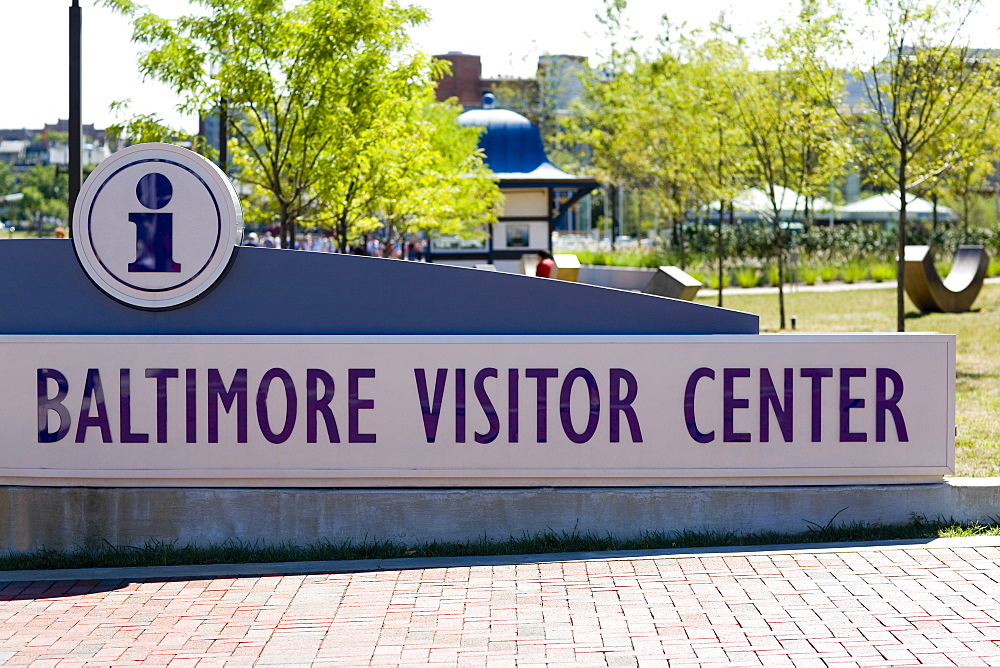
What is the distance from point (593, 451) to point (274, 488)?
6.79 ft

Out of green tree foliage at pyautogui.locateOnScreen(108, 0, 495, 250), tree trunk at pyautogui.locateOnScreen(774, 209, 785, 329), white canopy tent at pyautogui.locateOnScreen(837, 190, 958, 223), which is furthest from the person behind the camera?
white canopy tent at pyautogui.locateOnScreen(837, 190, 958, 223)

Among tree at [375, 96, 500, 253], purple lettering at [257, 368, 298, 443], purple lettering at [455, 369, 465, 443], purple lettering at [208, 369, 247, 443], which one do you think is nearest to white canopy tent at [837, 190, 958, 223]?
tree at [375, 96, 500, 253]

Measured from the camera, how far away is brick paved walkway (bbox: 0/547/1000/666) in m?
5.36

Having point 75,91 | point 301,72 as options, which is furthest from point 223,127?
point 75,91

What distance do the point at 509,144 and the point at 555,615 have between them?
3560 centimetres

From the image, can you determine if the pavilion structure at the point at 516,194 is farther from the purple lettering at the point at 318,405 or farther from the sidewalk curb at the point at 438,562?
the sidewalk curb at the point at 438,562

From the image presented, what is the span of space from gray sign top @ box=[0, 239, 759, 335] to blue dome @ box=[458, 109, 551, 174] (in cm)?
3285

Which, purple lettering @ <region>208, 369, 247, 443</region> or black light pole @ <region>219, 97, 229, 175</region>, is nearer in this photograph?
purple lettering @ <region>208, 369, 247, 443</region>

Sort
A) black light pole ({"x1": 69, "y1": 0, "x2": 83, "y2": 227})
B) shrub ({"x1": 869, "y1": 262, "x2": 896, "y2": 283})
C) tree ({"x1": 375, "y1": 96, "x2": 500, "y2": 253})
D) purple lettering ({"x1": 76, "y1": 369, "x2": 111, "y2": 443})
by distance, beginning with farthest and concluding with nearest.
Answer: shrub ({"x1": 869, "y1": 262, "x2": 896, "y2": 283}) < tree ({"x1": 375, "y1": 96, "x2": 500, "y2": 253}) < black light pole ({"x1": 69, "y1": 0, "x2": 83, "y2": 227}) < purple lettering ({"x1": 76, "y1": 369, "x2": 111, "y2": 443})

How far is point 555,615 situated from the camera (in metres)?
5.90

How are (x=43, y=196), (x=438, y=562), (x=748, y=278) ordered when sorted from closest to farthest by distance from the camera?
(x=438, y=562), (x=748, y=278), (x=43, y=196)

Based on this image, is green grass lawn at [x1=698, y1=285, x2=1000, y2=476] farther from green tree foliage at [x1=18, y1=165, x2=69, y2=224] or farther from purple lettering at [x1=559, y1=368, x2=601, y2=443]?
green tree foliage at [x1=18, y1=165, x2=69, y2=224]

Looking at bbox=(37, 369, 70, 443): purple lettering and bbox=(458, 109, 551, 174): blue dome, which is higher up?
bbox=(458, 109, 551, 174): blue dome

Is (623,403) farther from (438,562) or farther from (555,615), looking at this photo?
(555,615)
